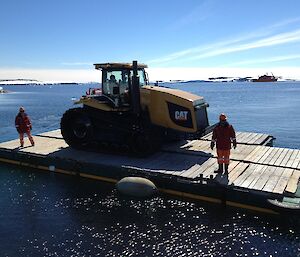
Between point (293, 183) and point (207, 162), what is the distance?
9.01ft

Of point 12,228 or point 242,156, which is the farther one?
point 242,156

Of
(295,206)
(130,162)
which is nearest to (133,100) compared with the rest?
(130,162)

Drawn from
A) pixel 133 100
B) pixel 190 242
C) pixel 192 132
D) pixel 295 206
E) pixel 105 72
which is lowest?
pixel 190 242

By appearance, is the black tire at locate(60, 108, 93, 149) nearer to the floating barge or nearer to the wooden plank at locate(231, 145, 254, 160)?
the floating barge

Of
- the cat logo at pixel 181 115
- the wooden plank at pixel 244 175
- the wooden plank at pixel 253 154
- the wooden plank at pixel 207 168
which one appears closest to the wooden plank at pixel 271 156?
the wooden plank at pixel 253 154

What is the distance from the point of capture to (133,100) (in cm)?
1169

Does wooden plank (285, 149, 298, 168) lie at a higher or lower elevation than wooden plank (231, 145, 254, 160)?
lower

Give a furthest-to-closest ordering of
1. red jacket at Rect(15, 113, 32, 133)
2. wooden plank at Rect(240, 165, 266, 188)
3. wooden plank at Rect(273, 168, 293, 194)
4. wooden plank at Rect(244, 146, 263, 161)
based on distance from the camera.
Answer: red jacket at Rect(15, 113, 32, 133)
wooden plank at Rect(244, 146, 263, 161)
wooden plank at Rect(240, 165, 266, 188)
wooden plank at Rect(273, 168, 293, 194)

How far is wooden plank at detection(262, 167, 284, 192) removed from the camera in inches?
340

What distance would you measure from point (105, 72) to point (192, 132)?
3.72 m

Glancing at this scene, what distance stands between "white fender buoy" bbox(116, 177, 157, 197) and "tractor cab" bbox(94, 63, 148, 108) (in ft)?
10.3

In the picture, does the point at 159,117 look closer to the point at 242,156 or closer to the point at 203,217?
the point at 242,156

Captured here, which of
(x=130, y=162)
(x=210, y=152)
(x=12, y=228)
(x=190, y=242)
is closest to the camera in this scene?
(x=190, y=242)

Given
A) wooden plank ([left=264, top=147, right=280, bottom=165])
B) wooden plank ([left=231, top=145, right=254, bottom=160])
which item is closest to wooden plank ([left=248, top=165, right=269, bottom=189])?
wooden plank ([left=264, top=147, right=280, bottom=165])
